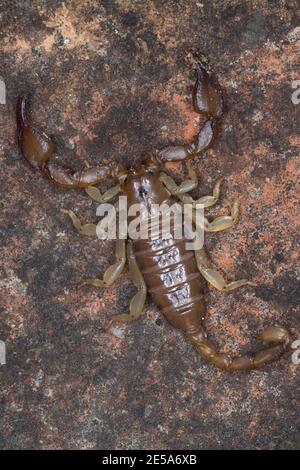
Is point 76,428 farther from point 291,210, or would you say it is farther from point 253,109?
point 253,109

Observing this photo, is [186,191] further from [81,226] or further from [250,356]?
[250,356]

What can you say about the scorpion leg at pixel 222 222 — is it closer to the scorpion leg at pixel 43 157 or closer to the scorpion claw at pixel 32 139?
the scorpion leg at pixel 43 157

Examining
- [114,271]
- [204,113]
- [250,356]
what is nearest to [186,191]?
[204,113]

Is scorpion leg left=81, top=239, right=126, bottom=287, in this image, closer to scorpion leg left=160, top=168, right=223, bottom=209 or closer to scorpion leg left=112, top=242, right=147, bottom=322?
scorpion leg left=112, top=242, right=147, bottom=322

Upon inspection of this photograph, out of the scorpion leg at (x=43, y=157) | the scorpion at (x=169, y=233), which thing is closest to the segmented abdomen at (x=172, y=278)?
the scorpion at (x=169, y=233)

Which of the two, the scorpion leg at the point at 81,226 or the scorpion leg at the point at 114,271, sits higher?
the scorpion leg at the point at 81,226
